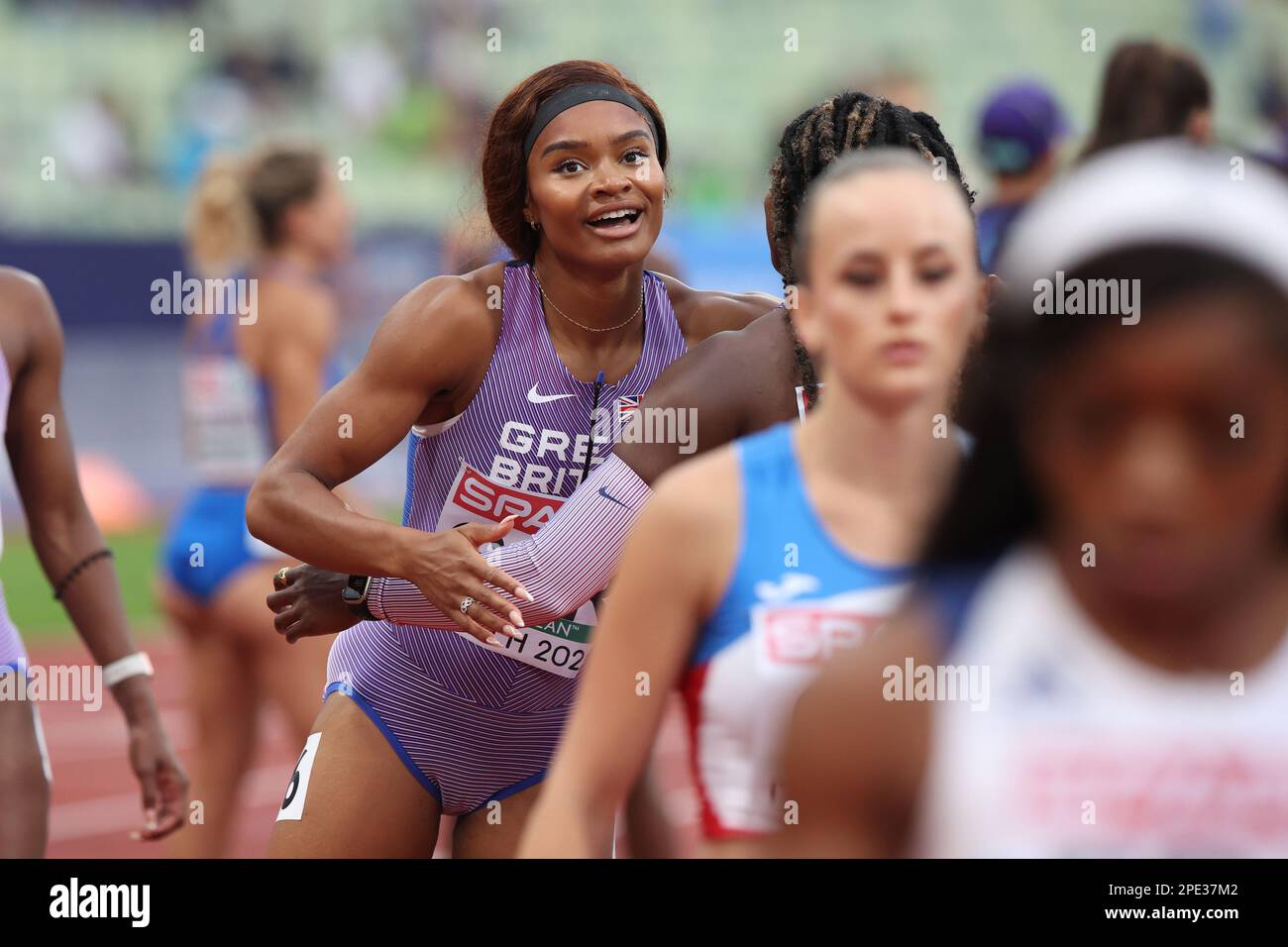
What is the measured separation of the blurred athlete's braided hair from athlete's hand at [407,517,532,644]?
613 millimetres

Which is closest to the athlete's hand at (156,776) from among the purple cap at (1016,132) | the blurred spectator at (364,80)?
the purple cap at (1016,132)

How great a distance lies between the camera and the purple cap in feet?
19.4

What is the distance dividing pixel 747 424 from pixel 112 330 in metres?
15.8

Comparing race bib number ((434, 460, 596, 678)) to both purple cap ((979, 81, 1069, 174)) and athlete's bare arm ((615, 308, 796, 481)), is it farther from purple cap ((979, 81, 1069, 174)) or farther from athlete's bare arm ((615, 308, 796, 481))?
purple cap ((979, 81, 1069, 174))

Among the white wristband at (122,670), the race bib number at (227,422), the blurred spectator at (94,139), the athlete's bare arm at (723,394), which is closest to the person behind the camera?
the athlete's bare arm at (723,394)

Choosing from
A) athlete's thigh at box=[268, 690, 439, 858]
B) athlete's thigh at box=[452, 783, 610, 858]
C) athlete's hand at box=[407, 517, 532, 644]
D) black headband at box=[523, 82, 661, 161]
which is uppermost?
black headband at box=[523, 82, 661, 161]

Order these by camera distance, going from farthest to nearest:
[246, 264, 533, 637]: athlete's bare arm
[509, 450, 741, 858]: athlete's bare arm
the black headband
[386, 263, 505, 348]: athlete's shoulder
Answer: the black headband, [386, 263, 505, 348]: athlete's shoulder, [246, 264, 533, 637]: athlete's bare arm, [509, 450, 741, 858]: athlete's bare arm

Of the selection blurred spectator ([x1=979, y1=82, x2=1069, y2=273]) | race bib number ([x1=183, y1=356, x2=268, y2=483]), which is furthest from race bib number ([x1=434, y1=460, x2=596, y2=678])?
race bib number ([x1=183, y1=356, x2=268, y2=483])

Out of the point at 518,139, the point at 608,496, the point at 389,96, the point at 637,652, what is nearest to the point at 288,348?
the point at 518,139

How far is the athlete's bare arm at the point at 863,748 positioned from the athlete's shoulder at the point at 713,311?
245 cm

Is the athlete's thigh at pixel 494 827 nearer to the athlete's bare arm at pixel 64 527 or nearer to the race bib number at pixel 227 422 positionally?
the athlete's bare arm at pixel 64 527

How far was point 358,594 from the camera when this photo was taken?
3541 mm

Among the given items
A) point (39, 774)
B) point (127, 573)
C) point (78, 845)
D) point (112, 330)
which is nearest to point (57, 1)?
point (112, 330)

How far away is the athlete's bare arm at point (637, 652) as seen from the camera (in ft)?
6.90
